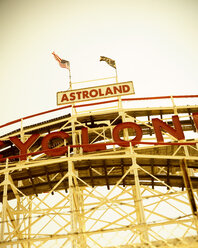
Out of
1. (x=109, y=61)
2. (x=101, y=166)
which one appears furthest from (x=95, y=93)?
(x=109, y=61)

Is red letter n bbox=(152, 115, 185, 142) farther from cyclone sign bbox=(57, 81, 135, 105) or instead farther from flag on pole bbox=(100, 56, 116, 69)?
flag on pole bbox=(100, 56, 116, 69)

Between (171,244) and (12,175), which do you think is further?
(12,175)

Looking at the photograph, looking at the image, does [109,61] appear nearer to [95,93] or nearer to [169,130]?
[95,93]

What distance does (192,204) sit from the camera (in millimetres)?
8492

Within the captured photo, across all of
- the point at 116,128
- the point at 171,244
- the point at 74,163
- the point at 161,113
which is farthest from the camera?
the point at 161,113

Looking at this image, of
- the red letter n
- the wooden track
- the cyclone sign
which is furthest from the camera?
the cyclone sign

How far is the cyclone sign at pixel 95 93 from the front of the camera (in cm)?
1463

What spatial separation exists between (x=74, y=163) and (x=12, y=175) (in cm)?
322

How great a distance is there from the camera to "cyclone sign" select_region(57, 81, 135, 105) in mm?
14633

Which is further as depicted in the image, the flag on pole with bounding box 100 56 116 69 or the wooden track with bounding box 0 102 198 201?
the flag on pole with bounding box 100 56 116 69

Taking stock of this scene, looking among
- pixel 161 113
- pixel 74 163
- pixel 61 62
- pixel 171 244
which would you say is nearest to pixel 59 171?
pixel 74 163

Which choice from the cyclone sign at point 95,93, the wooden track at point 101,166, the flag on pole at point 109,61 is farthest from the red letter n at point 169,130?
the flag on pole at point 109,61

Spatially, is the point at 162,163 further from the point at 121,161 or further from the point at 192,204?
the point at 192,204

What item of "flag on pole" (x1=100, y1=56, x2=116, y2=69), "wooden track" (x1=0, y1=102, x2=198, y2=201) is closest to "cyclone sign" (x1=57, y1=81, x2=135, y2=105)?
"wooden track" (x1=0, y1=102, x2=198, y2=201)
